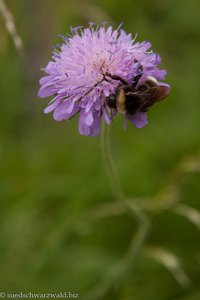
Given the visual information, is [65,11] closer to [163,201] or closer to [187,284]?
[163,201]

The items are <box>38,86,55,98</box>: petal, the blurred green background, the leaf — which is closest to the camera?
<box>38,86,55,98</box>: petal

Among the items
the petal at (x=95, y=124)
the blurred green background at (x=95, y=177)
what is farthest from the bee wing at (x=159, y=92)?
the blurred green background at (x=95, y=177)

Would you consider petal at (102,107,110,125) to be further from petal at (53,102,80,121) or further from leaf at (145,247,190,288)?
leaf at (145,247,190,288)

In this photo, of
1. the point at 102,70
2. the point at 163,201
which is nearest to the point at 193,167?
the point at 163,201

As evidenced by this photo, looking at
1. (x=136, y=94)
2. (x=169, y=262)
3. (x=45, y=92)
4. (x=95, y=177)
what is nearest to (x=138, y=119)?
(x=136, y=94)

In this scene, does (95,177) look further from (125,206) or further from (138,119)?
(138,119)

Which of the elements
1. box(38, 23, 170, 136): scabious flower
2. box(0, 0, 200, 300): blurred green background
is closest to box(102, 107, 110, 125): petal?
box(38, 23, 170, 136): scabious flower
